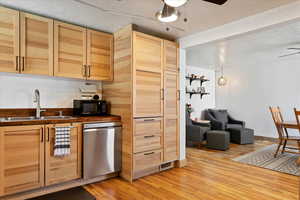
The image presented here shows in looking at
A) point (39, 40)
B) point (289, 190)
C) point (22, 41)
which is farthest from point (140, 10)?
point (289, 190)

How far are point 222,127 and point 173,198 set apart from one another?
3.66m

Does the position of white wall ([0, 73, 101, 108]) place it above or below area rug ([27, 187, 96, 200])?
above

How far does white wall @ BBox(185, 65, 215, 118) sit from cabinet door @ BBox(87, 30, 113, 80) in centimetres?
355

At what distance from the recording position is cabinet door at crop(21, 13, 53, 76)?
7.60ft

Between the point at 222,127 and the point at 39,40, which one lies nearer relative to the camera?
the point at 39,40

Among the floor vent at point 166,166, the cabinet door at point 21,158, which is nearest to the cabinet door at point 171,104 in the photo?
the floor vent at point 166,166

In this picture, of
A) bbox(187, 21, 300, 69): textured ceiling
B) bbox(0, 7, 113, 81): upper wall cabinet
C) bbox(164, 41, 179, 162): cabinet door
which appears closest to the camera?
bbox(0, 7, 113, 81): upper wall cabinet

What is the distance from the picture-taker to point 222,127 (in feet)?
17.6

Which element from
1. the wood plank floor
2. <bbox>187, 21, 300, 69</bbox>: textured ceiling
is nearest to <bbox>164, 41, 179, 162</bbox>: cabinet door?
the wood plank floor

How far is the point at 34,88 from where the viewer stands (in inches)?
106

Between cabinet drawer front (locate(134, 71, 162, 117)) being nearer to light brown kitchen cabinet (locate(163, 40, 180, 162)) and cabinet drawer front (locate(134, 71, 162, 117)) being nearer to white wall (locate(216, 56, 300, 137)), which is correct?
light brown kitchen cabinet (locate(163, 40, 180, 162))

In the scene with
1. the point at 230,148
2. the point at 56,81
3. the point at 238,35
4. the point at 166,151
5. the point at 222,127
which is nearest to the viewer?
the point at 238,35

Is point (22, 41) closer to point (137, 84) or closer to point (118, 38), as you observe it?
point (118, 38)

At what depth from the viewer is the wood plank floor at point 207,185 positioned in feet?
7.46
